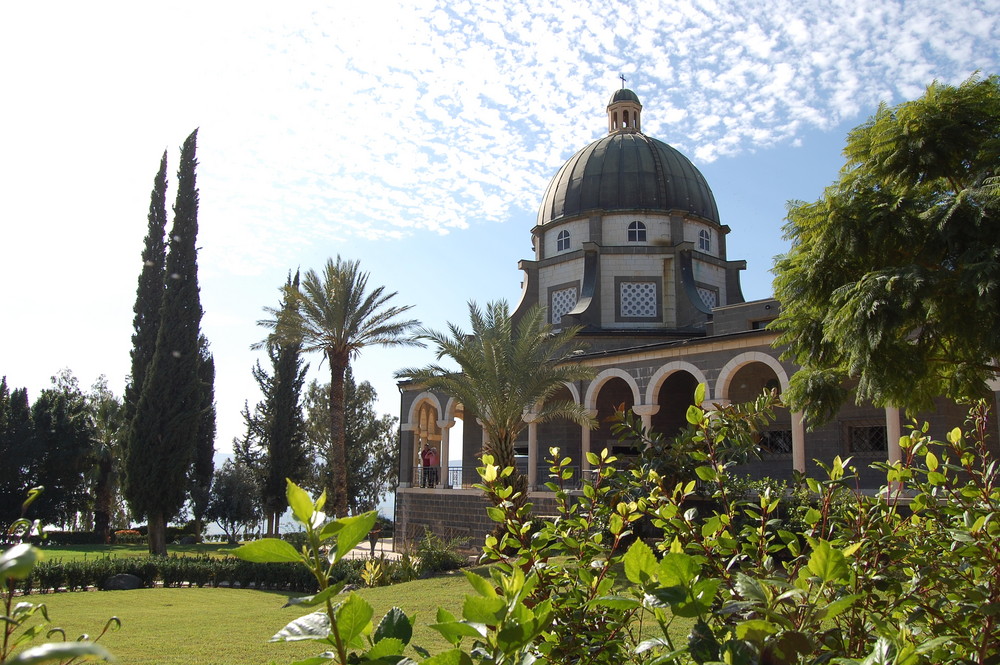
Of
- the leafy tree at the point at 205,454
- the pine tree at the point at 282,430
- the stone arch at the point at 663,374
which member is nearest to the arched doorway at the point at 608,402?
the stone arch at the point at 663,374

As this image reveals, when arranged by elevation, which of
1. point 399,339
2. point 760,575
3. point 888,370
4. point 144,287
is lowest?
point 760,575

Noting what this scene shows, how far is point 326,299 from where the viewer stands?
2189cm

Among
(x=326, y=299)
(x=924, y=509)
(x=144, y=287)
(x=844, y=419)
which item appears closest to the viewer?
(x=924, y=509)

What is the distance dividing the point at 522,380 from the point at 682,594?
54.4 feet

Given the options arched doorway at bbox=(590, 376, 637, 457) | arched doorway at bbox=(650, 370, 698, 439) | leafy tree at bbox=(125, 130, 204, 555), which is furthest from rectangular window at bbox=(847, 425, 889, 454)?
leafy tree at bbox=(125, 130, 204, 555)

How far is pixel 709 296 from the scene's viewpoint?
88.7 ft

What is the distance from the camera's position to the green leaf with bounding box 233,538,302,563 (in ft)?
3.53

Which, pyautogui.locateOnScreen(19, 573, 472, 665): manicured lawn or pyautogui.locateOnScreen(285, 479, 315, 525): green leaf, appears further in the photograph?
pyautogui.locateOnScreen(19, 573, 472, 665): manicured lawn

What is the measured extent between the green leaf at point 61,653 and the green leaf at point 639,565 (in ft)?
3.05

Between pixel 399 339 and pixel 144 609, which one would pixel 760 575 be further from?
pixel 399 339

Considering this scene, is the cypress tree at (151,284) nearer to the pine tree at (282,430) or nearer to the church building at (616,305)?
the pine tree at (282,430)

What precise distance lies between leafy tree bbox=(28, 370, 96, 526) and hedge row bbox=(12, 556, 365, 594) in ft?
64.2

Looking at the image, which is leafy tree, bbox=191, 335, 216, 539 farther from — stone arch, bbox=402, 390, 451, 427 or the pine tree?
stone arch, bbox=402, 390, 451, 427

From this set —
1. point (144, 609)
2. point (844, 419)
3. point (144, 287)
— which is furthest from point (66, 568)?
point (844, 419)
